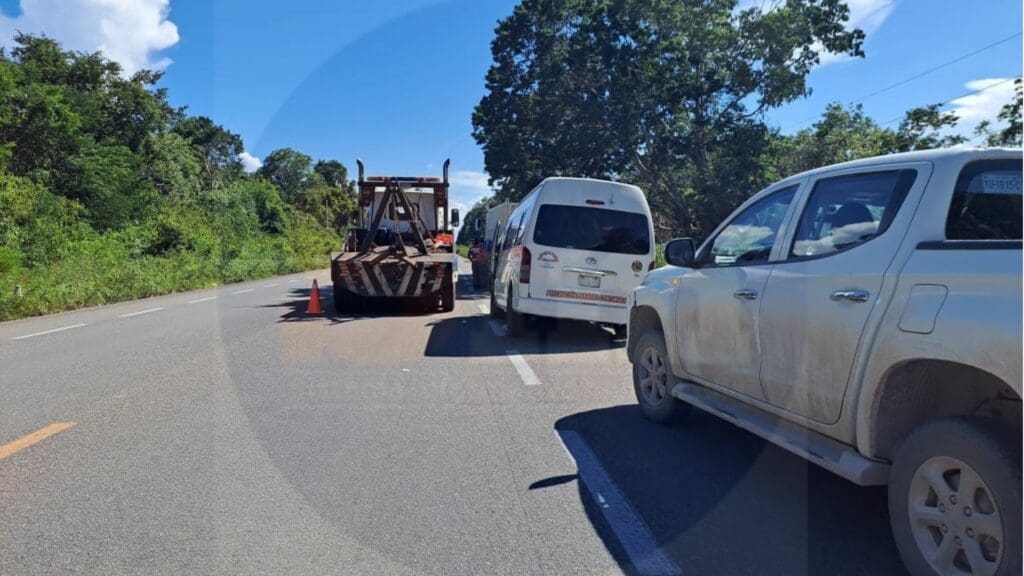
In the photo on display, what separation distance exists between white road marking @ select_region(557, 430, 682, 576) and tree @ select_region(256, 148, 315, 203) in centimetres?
9188

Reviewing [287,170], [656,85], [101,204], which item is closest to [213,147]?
[287,170]

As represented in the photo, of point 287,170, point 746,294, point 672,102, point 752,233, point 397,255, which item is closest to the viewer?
point 746,294

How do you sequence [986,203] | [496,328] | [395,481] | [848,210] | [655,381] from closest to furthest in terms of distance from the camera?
1. [986,203]
2. [848,210]
3. [395,481]
4. [655,381]
5. [496,328]

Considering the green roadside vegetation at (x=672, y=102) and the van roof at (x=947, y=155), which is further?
the green roadside vegetation at (x=672, y=102)

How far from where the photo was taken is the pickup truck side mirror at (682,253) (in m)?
5.54

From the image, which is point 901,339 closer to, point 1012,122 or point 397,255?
point 397,255

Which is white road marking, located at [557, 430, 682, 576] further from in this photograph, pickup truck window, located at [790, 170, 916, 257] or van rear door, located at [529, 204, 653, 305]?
van rear door, located at [529, 204, 653, 305]

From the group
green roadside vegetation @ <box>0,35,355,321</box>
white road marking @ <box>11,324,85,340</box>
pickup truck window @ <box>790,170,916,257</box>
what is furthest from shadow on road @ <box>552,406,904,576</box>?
green roadside vegetation @ <box>0,35,355,321</box>

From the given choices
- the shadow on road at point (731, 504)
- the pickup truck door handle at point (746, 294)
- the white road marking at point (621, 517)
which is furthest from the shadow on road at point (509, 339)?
the pickup truck door handle at point (746, 294)

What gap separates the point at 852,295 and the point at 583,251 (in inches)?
276

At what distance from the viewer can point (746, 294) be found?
15.3 feet

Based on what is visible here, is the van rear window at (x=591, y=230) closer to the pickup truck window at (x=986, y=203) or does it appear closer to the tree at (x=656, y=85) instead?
the pickup truck window at (x=986, y=203)

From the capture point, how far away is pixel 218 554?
12.4 feet

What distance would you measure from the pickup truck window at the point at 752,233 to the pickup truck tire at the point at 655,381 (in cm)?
98
